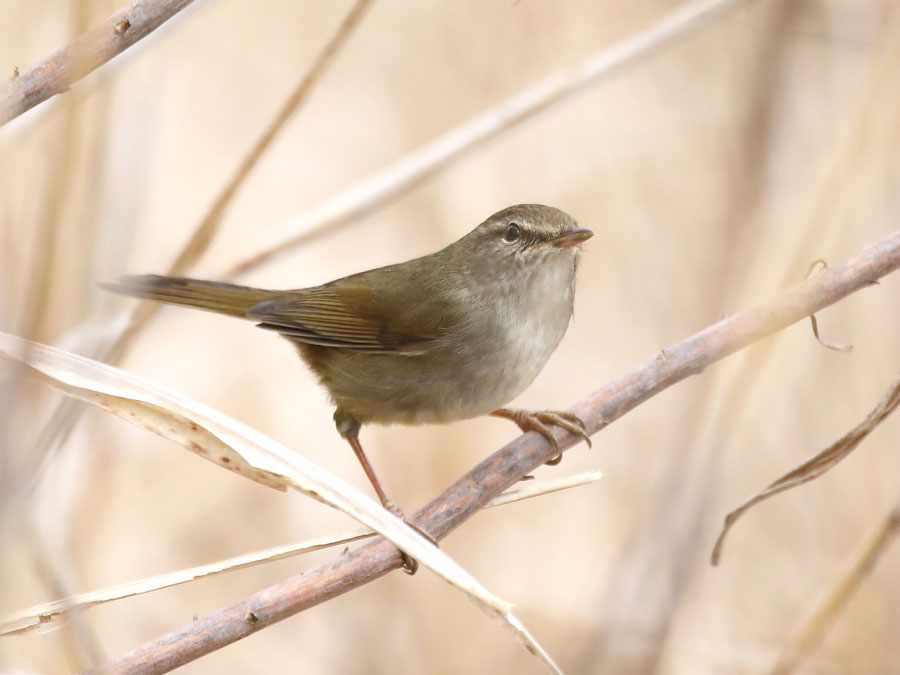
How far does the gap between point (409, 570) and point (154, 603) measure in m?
1.88

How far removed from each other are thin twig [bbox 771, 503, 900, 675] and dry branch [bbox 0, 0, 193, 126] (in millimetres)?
1766

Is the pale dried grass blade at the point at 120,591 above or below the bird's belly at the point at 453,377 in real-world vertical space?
below

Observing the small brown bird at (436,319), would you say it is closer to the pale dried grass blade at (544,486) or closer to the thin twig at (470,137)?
the thin twig at (470,137)

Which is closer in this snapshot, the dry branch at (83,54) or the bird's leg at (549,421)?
the dry branch at (83,54)

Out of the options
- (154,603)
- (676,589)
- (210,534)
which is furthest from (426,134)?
(676,589)

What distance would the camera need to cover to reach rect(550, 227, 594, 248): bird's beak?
2.69 metres

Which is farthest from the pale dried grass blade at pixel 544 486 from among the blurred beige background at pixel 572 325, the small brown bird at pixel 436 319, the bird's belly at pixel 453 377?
the bird's belly at pixel 453 377

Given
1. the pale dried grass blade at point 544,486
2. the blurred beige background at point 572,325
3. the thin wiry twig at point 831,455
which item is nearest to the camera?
the thin wiry twig at point 831,455

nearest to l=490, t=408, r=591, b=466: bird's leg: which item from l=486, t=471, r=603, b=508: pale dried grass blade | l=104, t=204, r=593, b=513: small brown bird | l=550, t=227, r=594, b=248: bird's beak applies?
l=104, t=204, r=593, b=513: small brown bird

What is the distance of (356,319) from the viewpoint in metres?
3.08

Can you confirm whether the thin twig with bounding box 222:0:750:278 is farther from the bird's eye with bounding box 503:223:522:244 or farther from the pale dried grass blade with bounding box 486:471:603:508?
the pale dried grass blade with bounding box 486:471:603:508

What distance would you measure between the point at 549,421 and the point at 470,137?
839 mm

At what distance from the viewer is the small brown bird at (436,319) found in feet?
8.95

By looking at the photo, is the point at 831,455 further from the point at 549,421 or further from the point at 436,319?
the point at 436,319
